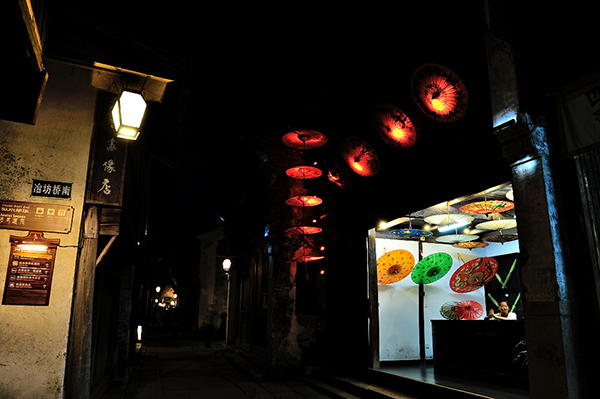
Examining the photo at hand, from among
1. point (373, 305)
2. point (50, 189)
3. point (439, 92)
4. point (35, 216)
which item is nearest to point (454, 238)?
point (373, 305)

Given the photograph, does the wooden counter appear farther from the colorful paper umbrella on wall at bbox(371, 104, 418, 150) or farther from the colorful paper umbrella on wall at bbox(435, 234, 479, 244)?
the colorful paper umbrella on wall at bbox(371, 104, 418, 150)

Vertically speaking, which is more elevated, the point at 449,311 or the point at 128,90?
the point at 128,90

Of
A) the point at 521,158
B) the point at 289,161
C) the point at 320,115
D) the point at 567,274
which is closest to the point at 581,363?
the point at 567,274

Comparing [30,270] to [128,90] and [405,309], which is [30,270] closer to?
[128,90]

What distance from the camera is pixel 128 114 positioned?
616cm

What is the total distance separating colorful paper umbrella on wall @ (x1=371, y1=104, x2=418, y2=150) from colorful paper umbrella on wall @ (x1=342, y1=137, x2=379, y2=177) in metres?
0.94

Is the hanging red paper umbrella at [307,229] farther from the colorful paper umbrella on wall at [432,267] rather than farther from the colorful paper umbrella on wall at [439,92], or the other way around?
the colorful paper umbrella on wall at [439,92]

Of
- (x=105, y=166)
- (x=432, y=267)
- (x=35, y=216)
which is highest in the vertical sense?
(x=105, y=166)

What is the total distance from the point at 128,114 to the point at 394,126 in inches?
215

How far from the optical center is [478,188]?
720cm

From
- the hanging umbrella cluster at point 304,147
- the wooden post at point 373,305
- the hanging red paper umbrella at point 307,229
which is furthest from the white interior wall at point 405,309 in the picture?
the hanging red paper umbrella at point 307,229

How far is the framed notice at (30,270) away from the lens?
6.40 m

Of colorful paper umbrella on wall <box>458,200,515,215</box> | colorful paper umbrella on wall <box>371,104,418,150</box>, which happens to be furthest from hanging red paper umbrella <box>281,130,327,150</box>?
colorful paper umbrella on wall <box>458,200,515,215</box>

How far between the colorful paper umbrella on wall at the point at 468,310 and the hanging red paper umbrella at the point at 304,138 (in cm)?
698
